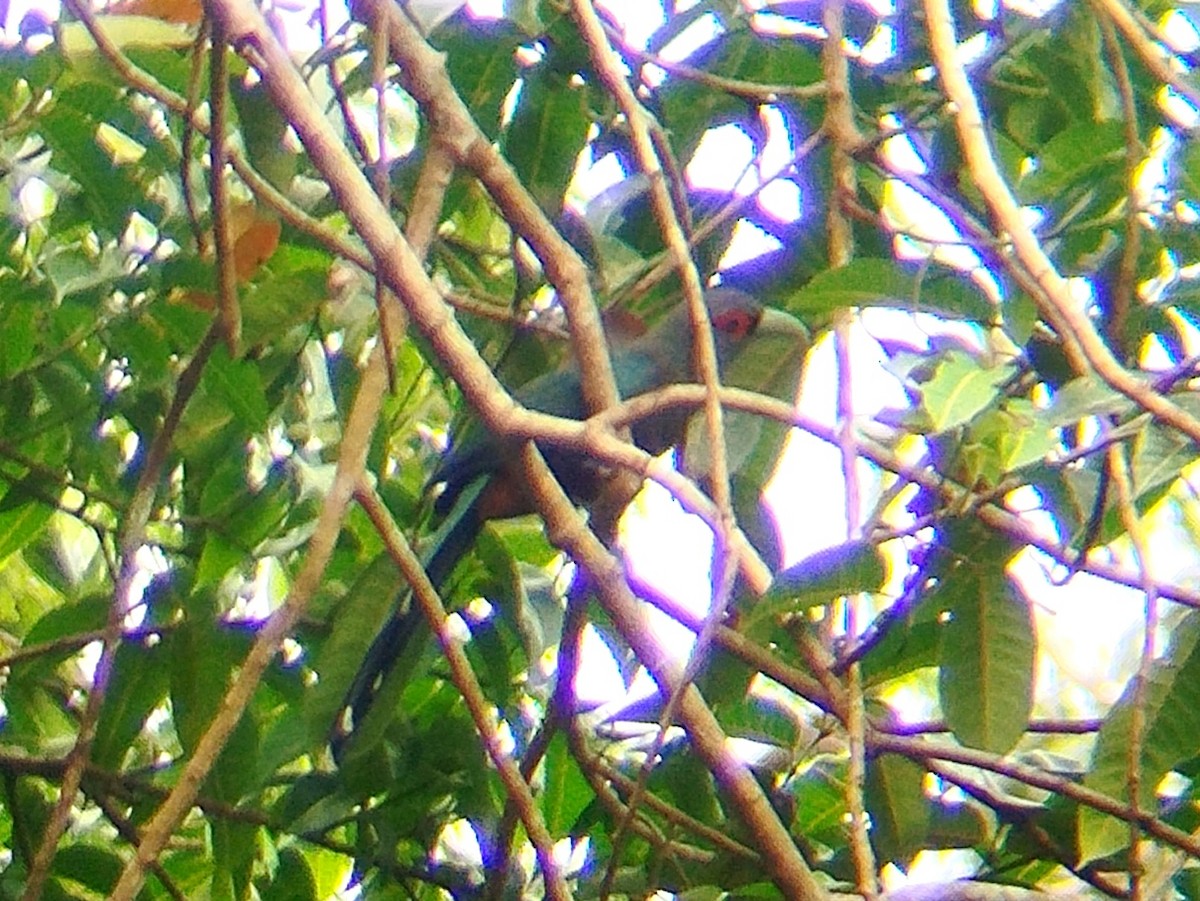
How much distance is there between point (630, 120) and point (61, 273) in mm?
709

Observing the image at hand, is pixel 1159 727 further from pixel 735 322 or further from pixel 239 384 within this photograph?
pixel 735 322

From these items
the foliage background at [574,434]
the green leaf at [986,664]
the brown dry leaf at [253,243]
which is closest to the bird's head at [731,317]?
the foliage background at [574,434]

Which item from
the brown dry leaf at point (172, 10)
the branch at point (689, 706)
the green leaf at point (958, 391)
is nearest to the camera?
the green leaf at point (958, 391)

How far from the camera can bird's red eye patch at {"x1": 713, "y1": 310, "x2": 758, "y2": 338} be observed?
10.2 feet

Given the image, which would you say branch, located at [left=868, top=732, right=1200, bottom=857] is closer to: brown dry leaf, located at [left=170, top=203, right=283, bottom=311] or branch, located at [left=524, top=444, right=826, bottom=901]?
branch, located at [left=524, top=444, right=826, bottom=901]

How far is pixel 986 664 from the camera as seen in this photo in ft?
5.83

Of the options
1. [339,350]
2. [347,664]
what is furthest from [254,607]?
[347,664]

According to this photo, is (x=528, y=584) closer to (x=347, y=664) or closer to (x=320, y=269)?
(x=347, y=664)

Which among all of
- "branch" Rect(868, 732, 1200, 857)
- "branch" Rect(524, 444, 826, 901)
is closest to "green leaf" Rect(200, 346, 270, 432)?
"branch" Rect(524, 444, 826, 901)

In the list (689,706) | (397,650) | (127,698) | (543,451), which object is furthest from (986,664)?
(543,451)

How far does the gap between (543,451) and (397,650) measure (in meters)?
0.89

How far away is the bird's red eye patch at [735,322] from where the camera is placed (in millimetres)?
3107

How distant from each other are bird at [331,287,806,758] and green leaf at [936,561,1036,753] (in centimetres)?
46

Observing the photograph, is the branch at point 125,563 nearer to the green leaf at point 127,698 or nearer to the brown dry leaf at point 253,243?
the green leaf at point 127,698
